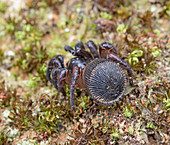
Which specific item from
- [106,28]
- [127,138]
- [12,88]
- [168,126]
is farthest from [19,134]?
[106,28]

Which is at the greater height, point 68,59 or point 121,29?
point 121,29

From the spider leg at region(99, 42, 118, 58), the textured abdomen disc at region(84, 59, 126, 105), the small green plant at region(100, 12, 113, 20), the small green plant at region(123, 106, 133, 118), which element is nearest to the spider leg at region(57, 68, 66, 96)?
the textured abdomen disc at region(84, 59, 126, 105)

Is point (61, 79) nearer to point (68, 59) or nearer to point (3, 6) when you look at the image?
point (68, 59)


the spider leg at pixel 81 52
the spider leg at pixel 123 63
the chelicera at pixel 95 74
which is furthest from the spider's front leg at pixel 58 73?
the spider leg at pixel 123 63

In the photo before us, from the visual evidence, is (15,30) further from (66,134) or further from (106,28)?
(66,134)

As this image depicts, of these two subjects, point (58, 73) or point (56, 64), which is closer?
point (58, 73)

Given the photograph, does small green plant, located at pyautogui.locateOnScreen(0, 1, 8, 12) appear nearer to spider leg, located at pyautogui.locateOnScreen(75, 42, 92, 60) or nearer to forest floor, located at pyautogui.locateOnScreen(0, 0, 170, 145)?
forest floor, located at pyautogui.locateOnScreen(0, 0, 170, 145)

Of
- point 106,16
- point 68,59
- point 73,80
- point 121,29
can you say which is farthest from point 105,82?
point 106,16

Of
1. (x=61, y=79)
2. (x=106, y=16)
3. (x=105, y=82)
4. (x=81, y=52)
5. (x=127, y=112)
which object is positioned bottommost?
(x=127, y=112)
